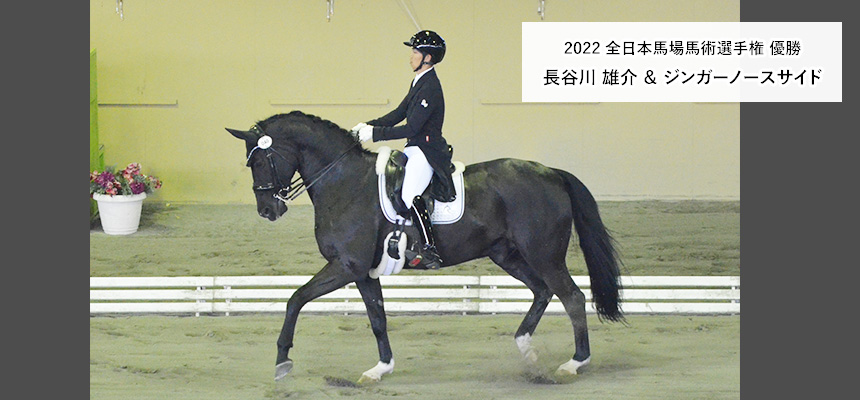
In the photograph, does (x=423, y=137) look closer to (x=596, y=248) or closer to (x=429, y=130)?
(x=429, y=130)

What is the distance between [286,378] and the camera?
5.00 m

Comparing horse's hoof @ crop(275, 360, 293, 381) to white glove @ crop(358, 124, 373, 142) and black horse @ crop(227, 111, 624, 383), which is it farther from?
white glove @ crop(358, 124, 373, 142)

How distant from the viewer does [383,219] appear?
4.90 meters

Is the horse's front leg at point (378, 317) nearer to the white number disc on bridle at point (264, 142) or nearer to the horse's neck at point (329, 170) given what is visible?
the horse's neck at point (329, 170)

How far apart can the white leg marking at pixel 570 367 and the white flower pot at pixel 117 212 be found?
5452mm

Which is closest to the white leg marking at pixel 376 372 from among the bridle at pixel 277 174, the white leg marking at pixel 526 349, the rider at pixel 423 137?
the rider at pixel 423 137

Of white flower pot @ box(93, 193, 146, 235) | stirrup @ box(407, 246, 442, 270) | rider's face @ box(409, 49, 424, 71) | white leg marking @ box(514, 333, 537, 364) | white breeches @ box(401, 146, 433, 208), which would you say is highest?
rider's face @ box(409, 49, 424, 71)

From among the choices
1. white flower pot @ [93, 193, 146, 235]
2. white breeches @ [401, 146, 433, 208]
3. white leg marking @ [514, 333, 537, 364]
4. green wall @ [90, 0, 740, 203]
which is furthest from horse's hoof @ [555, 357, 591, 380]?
green wall @ [90, 0, 740, 203]

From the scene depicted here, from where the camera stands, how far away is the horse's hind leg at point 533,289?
529cm

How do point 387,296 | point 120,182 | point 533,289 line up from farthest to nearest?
point 120,182, point 387,296, point 533,289

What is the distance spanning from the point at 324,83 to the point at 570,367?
6.12m

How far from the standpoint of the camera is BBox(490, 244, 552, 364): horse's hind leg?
17.4ft

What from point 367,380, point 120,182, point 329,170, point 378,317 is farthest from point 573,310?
point 120,182

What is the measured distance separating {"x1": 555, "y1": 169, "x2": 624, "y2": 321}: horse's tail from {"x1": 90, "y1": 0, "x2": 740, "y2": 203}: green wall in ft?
17.6
